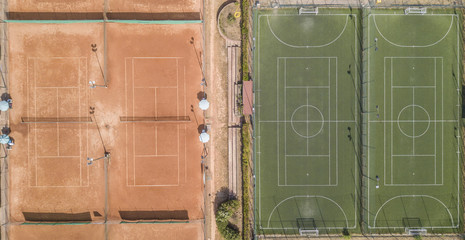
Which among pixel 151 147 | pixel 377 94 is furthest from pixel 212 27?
pixel 377 94

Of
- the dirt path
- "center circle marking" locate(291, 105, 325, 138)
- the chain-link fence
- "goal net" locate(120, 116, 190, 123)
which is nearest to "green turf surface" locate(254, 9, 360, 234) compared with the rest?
"center circle marking" locate(291, 105, 325, 138)

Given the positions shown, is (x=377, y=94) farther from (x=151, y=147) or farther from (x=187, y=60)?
(x=151, y=147)

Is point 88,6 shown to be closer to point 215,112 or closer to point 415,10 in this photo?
point 215,112

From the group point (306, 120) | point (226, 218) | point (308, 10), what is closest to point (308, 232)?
point (226, 218)

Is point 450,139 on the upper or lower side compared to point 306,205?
upper

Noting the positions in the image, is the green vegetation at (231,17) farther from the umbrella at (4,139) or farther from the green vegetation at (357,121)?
the umbrella at (4,139)
